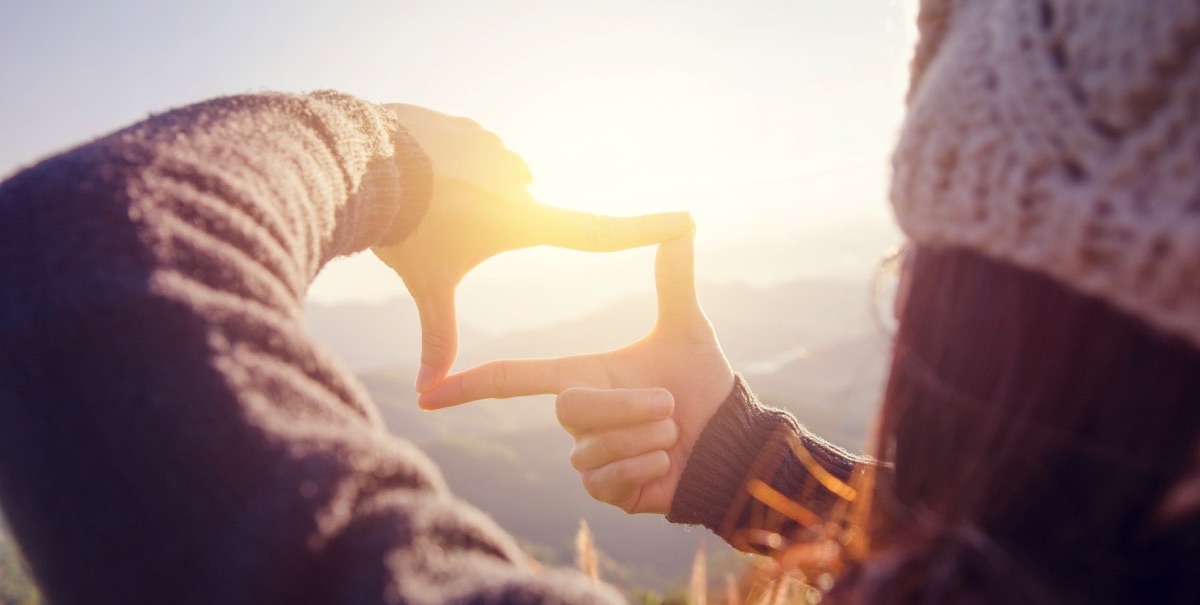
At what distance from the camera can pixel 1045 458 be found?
2.20ft

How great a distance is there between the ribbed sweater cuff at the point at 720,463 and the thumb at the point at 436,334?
110 cm

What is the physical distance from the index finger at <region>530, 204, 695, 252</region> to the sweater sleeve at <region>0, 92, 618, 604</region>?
1471 mm

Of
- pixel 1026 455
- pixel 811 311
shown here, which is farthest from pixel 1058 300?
pixel 811 311

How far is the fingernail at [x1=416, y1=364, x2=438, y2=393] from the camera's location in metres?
2.35

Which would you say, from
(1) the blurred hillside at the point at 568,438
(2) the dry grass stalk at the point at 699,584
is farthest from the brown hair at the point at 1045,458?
(1) the blurred hillside at the point at 568,438

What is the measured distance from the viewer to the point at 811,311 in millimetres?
77750

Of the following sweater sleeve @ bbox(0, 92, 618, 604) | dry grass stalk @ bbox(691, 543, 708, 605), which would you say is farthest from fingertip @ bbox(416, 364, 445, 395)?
sweater sleeve @ bbox(0, 92, 618, 604)

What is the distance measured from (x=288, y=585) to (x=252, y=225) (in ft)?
1.91

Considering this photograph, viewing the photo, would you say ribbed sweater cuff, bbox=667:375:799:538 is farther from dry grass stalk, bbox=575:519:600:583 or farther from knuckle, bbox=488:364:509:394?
knuckle, bbox=488:364:509:394

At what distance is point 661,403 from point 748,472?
0.39m

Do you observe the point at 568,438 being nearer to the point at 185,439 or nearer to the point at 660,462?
the point at 660,462

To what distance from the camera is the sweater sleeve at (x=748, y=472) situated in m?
1.89

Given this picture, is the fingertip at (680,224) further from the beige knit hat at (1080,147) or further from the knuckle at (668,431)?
the beige knit hat at (1080,147)

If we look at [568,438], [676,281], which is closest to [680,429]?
[676,281]
